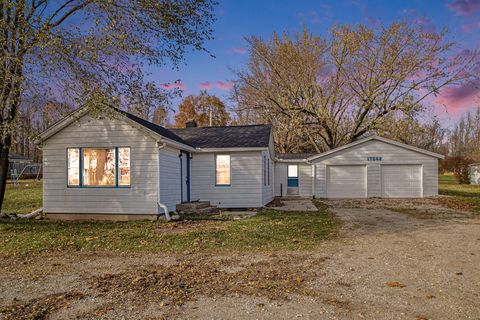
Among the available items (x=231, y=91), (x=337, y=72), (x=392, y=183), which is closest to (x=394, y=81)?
(x=337, y=72)

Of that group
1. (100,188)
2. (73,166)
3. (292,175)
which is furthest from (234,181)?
(292,175)

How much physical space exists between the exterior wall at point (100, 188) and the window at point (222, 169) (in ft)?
13.0

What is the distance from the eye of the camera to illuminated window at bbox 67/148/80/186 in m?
13.1

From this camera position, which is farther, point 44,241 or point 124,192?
point 124,192

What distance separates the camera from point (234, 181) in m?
15.8

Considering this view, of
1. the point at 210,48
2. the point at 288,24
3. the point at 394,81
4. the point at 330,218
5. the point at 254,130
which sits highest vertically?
the point at 288,24

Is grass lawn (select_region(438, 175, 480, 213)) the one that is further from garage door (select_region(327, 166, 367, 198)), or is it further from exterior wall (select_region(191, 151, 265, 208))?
exterior wall (select_region(191, 151, 265, 208))

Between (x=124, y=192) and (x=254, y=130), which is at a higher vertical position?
(x=254, y=130)

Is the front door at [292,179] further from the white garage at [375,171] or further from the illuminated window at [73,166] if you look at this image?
the illuminated window at [73,166]

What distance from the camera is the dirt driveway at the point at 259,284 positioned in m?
4.27

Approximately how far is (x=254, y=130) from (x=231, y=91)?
15.7 m

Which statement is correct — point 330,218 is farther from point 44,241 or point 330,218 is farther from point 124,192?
point 44,241

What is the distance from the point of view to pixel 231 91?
109 ft

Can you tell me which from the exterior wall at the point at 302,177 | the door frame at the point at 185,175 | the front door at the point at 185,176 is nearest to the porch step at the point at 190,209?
the door frame at the point at 185,175
